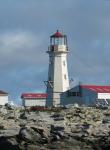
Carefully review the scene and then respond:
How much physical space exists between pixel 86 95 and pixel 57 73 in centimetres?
361

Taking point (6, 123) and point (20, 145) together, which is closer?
point (20, 145)

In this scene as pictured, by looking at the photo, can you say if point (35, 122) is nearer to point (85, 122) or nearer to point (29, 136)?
point (85, 122)

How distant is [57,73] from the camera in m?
64.3

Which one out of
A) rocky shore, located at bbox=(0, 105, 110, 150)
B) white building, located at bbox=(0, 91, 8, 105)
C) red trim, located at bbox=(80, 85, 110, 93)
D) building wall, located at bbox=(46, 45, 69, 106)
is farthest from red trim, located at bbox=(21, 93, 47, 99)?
rocky shore, located at bbox=(0, 105, 110, 150)

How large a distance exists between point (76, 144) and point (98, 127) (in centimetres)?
359

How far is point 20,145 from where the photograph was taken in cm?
2325

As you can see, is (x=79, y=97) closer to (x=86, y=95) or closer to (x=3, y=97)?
(x=86, y=95)

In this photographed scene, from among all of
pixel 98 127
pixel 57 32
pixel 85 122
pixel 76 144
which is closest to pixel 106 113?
pixel 85 122

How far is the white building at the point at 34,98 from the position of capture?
69.7 meters

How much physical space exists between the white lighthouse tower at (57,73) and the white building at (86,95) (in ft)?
2.58

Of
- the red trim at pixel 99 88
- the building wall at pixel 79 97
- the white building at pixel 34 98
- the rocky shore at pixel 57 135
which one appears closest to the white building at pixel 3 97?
the white building at pixel 34 98

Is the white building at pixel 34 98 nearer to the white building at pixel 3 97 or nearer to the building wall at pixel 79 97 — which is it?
the white building at pixel 3 97

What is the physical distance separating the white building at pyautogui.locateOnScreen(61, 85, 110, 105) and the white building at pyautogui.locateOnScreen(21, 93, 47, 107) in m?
5.68

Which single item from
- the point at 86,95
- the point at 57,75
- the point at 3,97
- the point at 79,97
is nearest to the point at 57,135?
the point at 86,95
